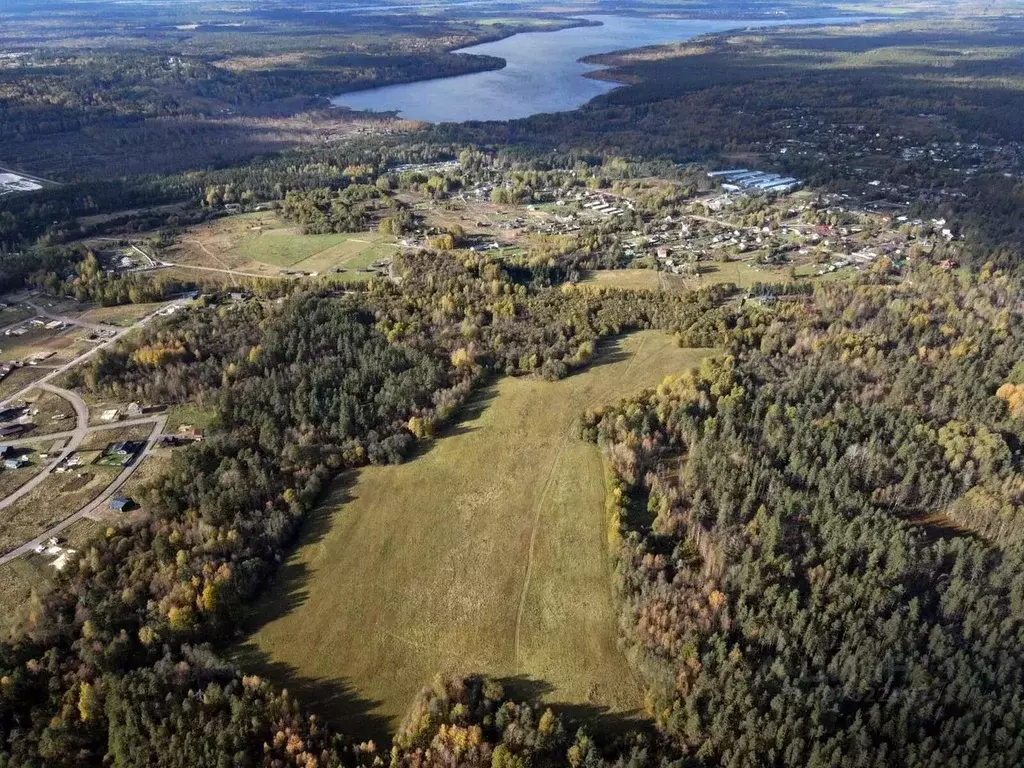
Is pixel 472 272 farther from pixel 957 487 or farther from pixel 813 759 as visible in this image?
pixel 813 759

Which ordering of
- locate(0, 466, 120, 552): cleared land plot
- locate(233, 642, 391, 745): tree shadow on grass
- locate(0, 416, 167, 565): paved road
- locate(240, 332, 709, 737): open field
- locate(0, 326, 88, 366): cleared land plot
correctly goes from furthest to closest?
locate(0, 326, 88, 366): cleared land plot < locate(0, 466, 120, 552): cleared land plot < locate(0, 416, 167, 565): paved road < locate(240, 332, 709, 737): open field < locate(233, 642, 391, 745): tree shadow on grass

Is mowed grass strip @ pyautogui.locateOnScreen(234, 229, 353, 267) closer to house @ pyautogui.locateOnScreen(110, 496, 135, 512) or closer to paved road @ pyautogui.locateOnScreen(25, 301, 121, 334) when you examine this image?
paved road @ pyautogui.locateOnScreen(25, 301, 121, 334)

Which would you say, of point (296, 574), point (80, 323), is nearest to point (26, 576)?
point (296, 574)

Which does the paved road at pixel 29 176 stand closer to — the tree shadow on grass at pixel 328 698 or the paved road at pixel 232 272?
the paved road at pixel 232 272

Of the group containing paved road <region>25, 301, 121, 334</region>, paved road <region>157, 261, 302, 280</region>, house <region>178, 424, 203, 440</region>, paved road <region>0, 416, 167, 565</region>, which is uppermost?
paved road <region>157, 261, 302, 280</region>

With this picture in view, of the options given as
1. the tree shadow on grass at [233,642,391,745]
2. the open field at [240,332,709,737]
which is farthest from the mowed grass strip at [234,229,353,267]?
the tree shadow on grass at [233,642,391,745]

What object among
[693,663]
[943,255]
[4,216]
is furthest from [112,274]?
[943,255]
